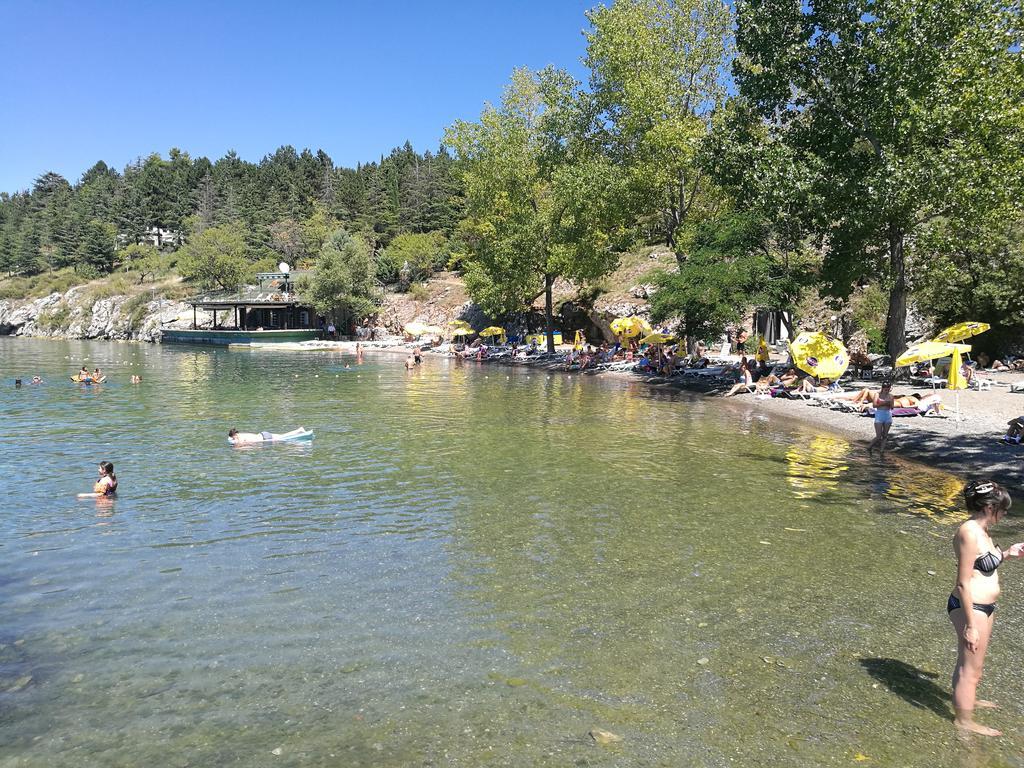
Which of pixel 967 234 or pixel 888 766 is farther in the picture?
pixel 967 234

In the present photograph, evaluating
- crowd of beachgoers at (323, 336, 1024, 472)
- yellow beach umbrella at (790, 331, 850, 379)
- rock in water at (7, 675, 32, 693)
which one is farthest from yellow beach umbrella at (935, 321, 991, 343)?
rock in water at (7, 675, 32, 693)

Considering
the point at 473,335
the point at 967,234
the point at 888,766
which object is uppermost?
the point at 967,234

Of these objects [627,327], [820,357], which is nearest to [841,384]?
[820,357]

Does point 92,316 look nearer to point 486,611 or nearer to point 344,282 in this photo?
point 344,282

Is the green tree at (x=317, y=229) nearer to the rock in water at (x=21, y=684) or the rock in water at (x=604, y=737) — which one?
the rock in water at (x=21, y=684)

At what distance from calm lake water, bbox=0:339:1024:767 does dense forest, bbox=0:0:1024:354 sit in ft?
39.8

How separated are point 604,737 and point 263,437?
1692 cm

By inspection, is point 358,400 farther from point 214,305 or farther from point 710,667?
point 214,305

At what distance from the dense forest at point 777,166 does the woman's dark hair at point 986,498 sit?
1643 cm

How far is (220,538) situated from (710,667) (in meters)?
8.57

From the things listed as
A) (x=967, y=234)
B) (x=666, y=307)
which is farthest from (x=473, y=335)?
(x=967, y=234)

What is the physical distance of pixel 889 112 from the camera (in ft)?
81.9

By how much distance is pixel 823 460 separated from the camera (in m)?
18.6

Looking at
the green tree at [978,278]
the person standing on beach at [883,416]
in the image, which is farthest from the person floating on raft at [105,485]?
the green tree at [978,278]
